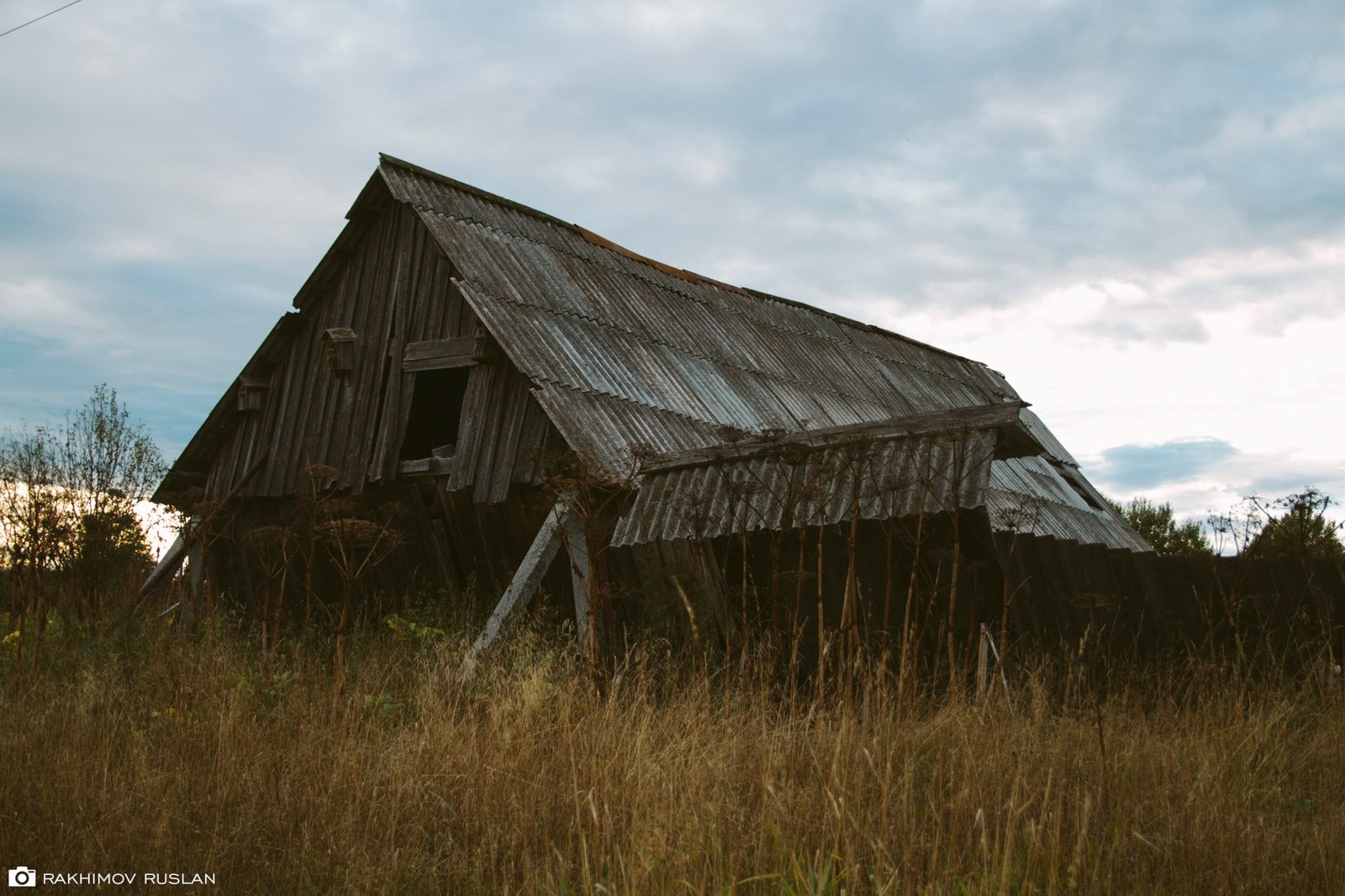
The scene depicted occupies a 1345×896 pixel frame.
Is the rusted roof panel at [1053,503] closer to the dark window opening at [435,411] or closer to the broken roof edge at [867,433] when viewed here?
the broken roof edge at [867,433]

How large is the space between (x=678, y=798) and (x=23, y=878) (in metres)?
2.73

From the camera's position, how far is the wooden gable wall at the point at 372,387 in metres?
11.2

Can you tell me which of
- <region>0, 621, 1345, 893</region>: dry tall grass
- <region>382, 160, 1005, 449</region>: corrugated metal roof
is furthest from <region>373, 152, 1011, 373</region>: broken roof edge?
<region>0, 621, 1345, 893</region>: dry tall grass

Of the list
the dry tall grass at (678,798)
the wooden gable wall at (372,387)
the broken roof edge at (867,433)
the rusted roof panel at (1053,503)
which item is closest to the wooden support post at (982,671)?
the dry tall grass at (678,798)

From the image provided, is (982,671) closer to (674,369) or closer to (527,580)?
(527,580)

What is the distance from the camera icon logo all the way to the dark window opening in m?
10.1

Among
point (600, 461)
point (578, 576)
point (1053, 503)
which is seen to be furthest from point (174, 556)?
point (1053, 503)

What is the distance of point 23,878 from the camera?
14.6 ft

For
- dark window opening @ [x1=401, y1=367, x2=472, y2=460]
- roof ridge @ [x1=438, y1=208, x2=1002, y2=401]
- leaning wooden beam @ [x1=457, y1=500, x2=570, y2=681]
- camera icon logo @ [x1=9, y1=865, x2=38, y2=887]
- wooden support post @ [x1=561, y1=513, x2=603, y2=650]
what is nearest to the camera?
camera icon logo @ [x1=9, y1=865, x2=38, y2=887]

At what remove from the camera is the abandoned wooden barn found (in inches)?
317

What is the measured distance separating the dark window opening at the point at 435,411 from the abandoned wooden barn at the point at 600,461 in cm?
4

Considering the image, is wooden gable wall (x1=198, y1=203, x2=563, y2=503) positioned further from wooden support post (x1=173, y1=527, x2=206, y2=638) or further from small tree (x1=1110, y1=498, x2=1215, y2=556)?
small tree (x1=1110, y1=498, x2=1215, y2=556)

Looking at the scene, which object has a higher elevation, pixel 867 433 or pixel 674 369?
pixel 674 369

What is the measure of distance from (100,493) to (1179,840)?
67.9 ft
